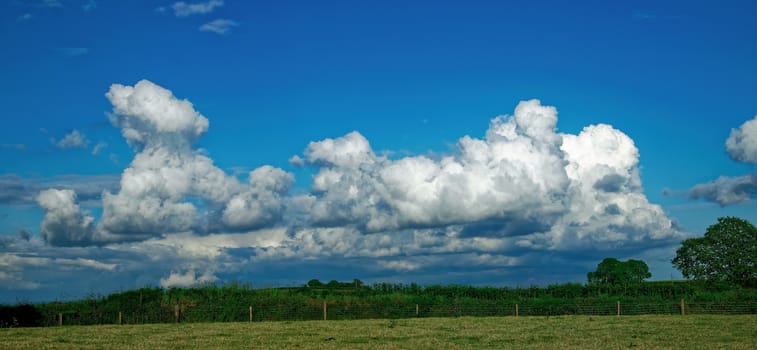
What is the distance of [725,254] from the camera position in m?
74.9

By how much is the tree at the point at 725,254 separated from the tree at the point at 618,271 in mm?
10894

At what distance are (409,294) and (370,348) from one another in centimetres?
3859

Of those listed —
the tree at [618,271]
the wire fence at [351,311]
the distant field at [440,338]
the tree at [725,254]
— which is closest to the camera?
the distant field at [440,338]

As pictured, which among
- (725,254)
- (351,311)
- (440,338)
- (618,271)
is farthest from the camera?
(618,271)

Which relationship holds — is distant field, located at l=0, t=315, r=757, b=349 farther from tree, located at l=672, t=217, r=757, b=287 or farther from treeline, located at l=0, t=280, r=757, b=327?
tree, located at l=672, t=217, r=757, b=287

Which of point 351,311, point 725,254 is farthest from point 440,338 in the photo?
point 725,254

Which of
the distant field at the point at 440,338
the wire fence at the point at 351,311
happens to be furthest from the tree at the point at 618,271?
the distant field at the point at 440,338

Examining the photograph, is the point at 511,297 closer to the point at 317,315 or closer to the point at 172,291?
the point at 317,315

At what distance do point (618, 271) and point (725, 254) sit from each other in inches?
646

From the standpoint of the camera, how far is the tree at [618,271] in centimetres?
8900

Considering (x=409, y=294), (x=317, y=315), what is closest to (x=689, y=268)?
(x=409, y=294)

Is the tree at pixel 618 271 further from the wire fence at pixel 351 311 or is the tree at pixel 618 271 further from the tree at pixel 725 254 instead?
the wire fence at pixel 351 311

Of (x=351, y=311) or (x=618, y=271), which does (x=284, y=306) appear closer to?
(x=351, y=311)

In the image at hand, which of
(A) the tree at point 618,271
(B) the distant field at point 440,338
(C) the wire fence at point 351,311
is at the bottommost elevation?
(C) the wire fence at point 351,311
